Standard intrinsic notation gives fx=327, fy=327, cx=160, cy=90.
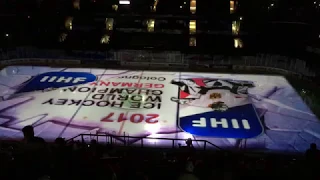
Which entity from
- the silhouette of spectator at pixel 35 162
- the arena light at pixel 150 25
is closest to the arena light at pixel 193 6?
the arena light at pixel 150 25

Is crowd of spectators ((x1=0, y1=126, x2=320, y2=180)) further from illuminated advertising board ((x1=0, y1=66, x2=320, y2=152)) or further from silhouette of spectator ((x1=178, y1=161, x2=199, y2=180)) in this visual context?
illuminated advertising board ((x1=0, y1=66, x2=320, y2=152))

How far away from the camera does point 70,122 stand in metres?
8.16

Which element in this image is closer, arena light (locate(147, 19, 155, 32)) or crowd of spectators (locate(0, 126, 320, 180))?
crowd of spectators (locate(0, 126, 320, 180))

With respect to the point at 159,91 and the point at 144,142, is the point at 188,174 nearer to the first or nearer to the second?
the point at 144,142

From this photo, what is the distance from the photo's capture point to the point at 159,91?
1044cm

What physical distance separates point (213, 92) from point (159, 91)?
5.63 feet

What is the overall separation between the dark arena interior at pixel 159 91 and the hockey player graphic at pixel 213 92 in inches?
1.4

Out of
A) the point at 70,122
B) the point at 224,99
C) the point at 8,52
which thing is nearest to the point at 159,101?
the point at 224,99

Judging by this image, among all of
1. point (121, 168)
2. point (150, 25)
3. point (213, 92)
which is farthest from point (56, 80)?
point (150, 25)

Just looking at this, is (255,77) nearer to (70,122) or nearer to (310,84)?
(310,84)

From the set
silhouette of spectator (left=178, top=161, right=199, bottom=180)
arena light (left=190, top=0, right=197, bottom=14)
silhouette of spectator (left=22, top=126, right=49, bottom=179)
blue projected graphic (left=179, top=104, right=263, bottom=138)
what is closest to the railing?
blue projected graphic (left=179, top=104, right=263, bottom=138)

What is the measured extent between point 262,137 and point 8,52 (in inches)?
446

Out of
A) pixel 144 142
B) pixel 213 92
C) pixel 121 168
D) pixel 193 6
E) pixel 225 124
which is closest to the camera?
pixel 121 168

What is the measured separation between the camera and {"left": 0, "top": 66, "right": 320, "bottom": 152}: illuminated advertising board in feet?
25.3
